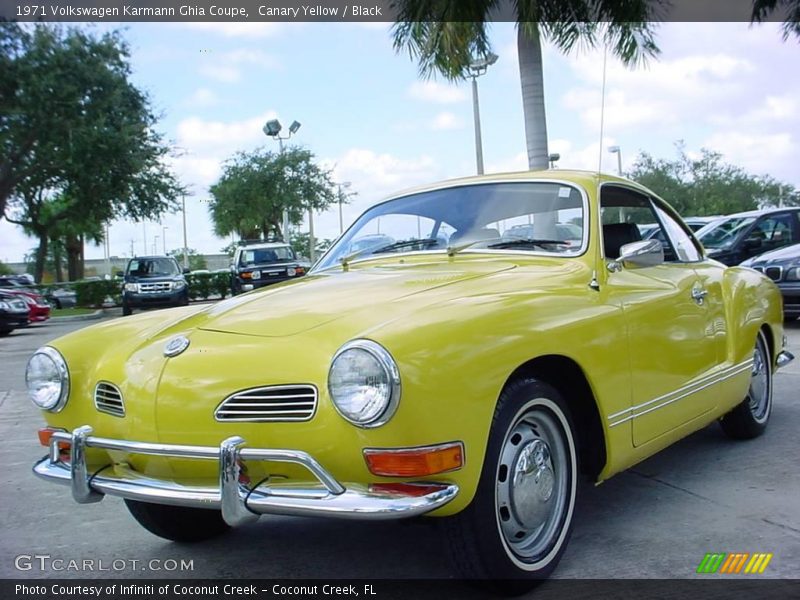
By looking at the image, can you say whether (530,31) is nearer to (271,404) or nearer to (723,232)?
(723,232)

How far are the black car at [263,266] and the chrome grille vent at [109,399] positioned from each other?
17.6m

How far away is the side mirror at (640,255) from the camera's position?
12.6 feet

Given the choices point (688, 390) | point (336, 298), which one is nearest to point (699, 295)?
point (688, 390)

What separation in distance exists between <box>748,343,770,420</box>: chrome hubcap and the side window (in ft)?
2.54

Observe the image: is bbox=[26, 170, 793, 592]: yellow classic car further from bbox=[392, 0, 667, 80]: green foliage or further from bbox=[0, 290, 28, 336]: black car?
bbox=[0, 290, 28, 336]: black car

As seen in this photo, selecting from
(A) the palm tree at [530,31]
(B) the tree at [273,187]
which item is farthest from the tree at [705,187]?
(A) the palm tree at [530,31]

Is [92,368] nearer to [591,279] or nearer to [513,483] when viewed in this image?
[513,483]

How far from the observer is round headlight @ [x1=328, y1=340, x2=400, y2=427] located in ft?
8.29

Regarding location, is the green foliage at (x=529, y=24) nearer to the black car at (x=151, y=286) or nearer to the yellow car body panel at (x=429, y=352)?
the yellow car body panel at (x=429, y=352)

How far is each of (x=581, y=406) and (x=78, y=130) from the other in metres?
25.0

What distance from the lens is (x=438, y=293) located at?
3.13 m

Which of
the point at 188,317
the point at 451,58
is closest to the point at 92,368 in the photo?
the point at 188,317

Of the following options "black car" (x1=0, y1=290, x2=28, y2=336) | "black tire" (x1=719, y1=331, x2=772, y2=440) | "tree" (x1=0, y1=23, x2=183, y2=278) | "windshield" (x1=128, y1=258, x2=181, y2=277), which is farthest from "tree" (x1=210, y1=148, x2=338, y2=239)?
"black tire" (x1=719, y1=331, x2=772, y2=440)

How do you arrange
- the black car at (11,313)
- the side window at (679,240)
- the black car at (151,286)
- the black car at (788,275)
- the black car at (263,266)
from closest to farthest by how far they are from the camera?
the side window at (679,240)
the black car at (788,275)
the black car at (11,313)
the black car at (151,286)
the black car at (263,266)
